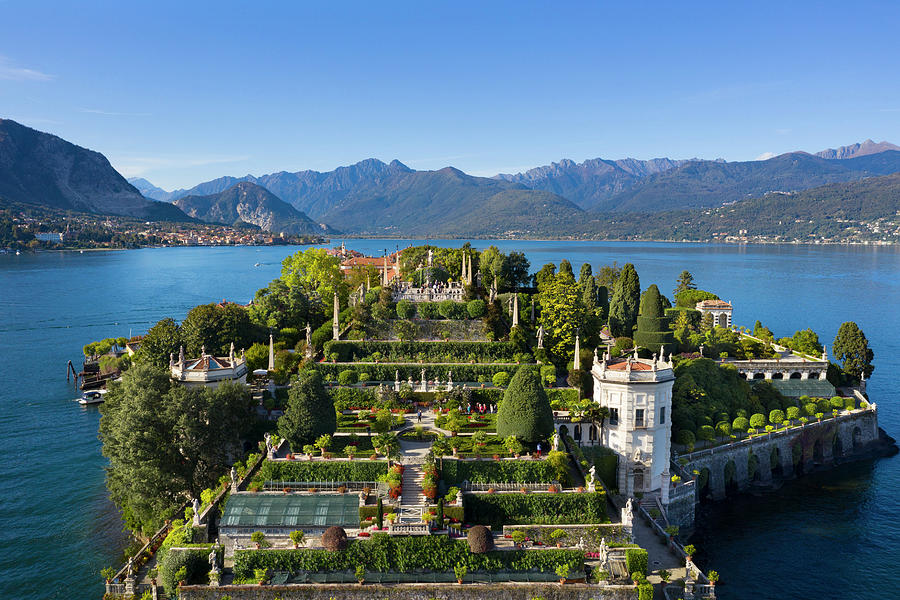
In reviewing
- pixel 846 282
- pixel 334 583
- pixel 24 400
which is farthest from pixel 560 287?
pixel 846 282

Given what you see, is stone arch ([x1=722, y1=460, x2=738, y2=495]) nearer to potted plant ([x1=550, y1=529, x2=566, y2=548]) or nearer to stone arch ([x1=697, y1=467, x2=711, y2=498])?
stone arch ([x1=697, y1=467, x2=711, y2=498])

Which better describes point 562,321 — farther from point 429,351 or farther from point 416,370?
point 416,370

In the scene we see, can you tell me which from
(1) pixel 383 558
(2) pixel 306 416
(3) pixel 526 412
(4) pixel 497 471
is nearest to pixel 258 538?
(1) pixel 383 558

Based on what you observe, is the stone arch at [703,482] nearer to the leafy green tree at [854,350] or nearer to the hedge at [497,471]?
the hedge at [497,471]

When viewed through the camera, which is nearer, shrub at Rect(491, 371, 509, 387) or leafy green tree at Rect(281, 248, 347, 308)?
shrub at Rect(491, 371, 509, 387)

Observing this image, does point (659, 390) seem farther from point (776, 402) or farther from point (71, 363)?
point (71, 363)

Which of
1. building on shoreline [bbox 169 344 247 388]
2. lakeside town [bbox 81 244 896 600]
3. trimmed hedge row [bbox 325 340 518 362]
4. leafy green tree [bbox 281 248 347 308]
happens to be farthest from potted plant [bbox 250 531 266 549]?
leafy green tree [bbox 281 248 347 308]
